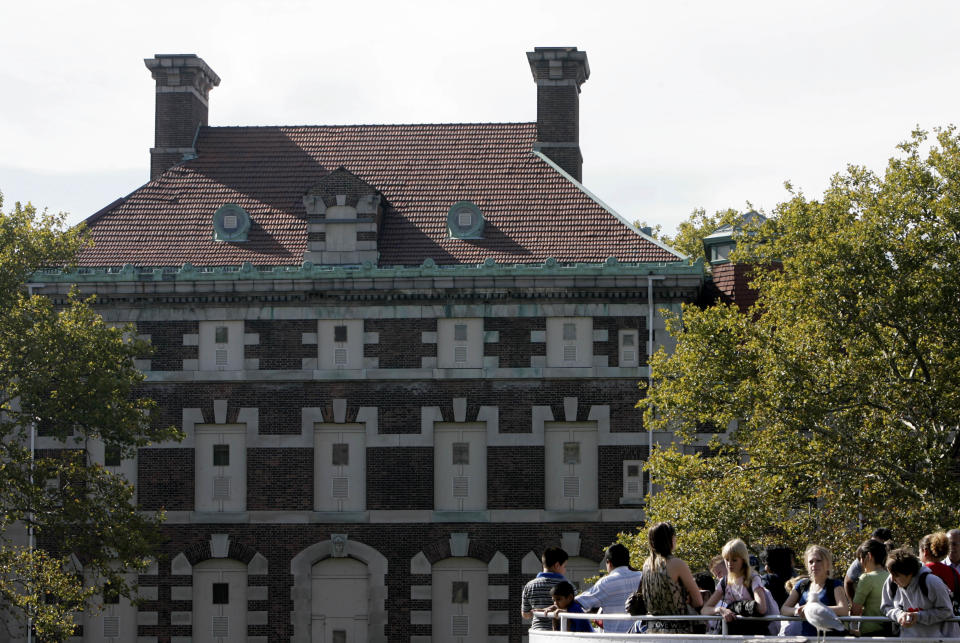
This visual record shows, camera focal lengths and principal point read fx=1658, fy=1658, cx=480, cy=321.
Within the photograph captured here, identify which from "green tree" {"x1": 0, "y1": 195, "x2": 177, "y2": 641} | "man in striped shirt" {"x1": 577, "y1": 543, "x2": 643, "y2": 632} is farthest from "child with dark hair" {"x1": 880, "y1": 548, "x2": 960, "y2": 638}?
"green tree" {"x1": 0, "y1": 195, "x2": 177, "y2": 641}

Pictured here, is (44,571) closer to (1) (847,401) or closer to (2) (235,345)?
(2) (235,345)

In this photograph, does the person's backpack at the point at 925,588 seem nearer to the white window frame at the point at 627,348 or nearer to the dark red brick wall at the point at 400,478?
the white window frame at the point at 627,348

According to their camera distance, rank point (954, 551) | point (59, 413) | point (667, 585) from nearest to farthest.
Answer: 1. point (667, 585)
2. point (954, 551)
3. point (59, 413)

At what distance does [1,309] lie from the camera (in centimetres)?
3550

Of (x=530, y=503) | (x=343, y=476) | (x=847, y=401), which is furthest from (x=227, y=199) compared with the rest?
(x=847, y=401)

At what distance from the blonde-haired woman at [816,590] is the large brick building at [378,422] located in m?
23.2

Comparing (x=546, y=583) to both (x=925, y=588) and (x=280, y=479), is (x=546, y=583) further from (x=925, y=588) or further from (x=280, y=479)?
(x=280, y=479)

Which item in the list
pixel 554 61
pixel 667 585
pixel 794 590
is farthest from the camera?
pixel 554 61

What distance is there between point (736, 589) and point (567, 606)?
2402 mm

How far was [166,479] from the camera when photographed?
4203 cm

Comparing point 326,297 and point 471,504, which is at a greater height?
point 326,297

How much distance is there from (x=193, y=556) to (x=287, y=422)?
4080 mm

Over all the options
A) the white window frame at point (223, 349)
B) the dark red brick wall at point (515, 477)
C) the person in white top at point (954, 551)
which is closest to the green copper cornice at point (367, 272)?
the white window frame at point (223, 349)

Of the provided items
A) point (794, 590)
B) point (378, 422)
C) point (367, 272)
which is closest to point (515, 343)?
point (378, 422)
